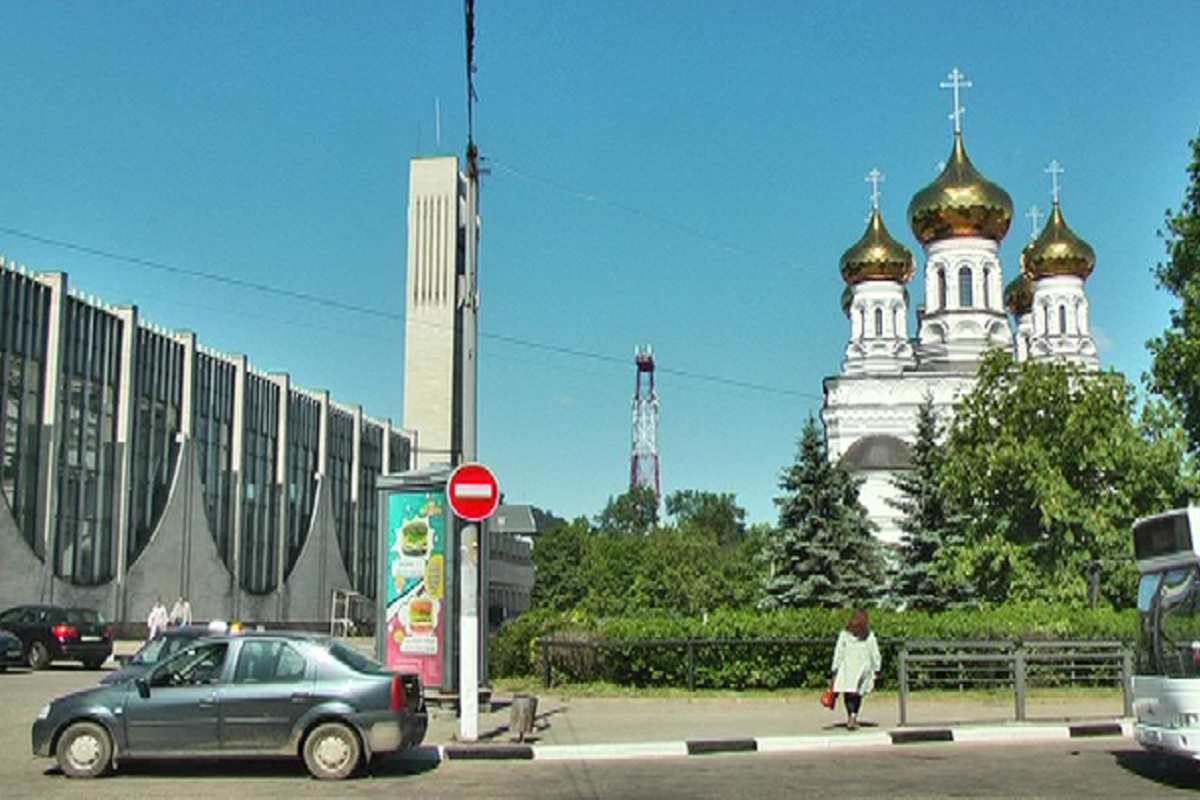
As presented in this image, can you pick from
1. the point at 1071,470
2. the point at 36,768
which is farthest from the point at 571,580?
the point at 36,768

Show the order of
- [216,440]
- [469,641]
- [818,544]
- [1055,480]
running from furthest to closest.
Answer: [216,440]
[818,544]
[1055,480]
[469,641]

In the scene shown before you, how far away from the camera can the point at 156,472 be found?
175 feet

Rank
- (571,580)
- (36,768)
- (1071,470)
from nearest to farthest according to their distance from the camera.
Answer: (36,768) → (1071,470) → (571,580)

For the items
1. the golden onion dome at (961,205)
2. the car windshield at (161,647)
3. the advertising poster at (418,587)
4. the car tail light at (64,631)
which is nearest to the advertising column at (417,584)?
the advertising poster at (418,587)

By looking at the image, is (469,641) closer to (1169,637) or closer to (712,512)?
(1169,637)

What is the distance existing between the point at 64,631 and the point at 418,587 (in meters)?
13.7

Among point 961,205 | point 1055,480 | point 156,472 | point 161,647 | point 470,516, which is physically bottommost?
point 161,647

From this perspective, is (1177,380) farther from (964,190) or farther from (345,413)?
(345,413)

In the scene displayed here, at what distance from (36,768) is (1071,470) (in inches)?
1049

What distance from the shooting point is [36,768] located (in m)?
13.1

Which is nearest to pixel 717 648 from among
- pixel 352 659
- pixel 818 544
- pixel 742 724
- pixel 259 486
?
pixel 742 724

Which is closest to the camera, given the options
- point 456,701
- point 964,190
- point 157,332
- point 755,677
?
point 456,701

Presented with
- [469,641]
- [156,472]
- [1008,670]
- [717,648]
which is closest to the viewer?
[469,641]

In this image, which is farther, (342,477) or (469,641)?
(342,477)
